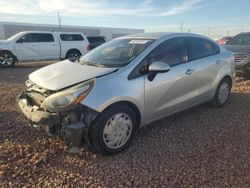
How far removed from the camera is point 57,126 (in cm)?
333

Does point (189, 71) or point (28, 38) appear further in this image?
point (28, 38)

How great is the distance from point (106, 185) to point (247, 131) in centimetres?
276

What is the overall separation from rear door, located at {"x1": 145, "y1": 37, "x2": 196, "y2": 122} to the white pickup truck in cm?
1040

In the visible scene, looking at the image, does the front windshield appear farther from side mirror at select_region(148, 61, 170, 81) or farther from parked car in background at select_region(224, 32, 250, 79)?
parked car in background at select_region(224, 32, 250, 79)

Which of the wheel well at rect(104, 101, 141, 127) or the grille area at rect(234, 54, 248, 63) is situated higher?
the grille area at rect(234, 54, 248, 63)

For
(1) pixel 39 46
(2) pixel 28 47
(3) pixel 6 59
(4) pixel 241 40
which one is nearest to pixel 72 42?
(1) pixel 39 46

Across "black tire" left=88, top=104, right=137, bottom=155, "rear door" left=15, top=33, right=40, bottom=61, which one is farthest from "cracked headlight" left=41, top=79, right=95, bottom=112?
"rear door" left=15, top=33, right=40, bottom=61

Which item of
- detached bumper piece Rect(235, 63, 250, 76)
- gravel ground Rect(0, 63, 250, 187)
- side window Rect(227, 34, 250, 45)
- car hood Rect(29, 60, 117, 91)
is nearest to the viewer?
gravel ground Rect(0, 63, 250, 187)

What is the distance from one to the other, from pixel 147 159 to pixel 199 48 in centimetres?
253

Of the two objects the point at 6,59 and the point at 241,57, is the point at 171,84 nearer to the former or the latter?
the point at 241,57

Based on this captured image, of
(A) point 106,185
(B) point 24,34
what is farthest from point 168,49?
(B) point 24,34

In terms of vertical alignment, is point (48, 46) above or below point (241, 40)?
below

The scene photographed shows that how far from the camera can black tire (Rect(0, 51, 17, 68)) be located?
12.5 m

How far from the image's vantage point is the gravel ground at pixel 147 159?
306 centimetres
